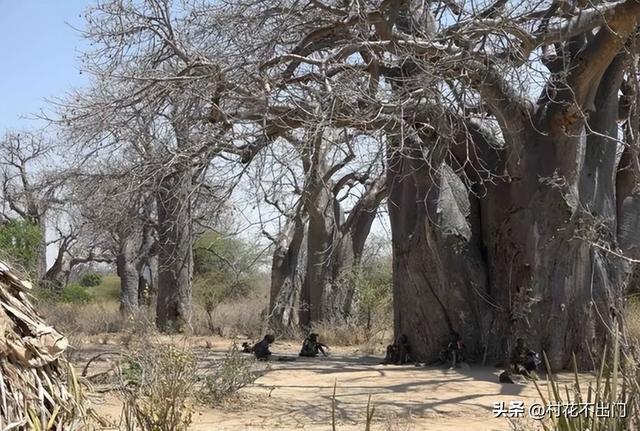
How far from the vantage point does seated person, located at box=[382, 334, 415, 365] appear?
12.1m

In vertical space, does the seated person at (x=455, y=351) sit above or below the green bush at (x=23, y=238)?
below

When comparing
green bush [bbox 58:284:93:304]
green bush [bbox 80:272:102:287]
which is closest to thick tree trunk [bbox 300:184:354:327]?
green bush [bbox 58:284:93:304]

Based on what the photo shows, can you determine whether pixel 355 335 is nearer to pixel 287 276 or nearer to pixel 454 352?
pixel 287 276

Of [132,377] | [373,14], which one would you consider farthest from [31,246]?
[132,377]

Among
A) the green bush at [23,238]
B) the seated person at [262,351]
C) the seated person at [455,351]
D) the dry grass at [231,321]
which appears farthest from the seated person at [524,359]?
the green bush at [23,238]

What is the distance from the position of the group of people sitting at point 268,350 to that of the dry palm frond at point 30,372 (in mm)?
7886

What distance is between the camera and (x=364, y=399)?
8.57 m

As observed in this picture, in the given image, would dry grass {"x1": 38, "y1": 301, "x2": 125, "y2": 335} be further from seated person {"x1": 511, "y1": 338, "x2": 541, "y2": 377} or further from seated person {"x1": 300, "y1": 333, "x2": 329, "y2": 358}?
seated person {"x1": 511, "y1": 338, "x2": 541, "y2": 377}

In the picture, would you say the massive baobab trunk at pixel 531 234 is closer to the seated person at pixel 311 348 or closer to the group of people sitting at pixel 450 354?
the group of people sitting at pixel 450 354

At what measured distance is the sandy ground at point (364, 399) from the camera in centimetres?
724

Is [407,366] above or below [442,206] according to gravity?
below

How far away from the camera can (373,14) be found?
972 centimetres

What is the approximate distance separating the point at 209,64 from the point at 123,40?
8.24 feet

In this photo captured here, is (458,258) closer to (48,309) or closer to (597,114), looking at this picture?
(597,114)
